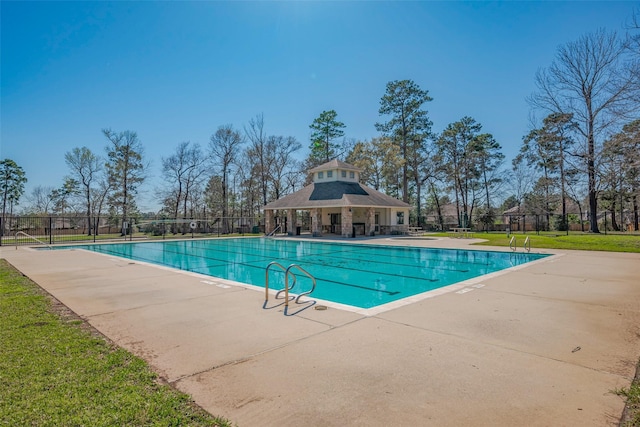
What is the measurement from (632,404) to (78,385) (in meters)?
4.40

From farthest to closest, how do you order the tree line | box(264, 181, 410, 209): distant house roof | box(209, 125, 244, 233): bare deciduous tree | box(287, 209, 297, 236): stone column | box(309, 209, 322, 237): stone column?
1. box(209, 125, 244, 233): bare deciduous tree
2. the tree line
3. box(287, 209, 297, 236): stone column
4. box(309, 209, 322, 237): stone column
5. box(264, 181, 410, 209): distant house roof

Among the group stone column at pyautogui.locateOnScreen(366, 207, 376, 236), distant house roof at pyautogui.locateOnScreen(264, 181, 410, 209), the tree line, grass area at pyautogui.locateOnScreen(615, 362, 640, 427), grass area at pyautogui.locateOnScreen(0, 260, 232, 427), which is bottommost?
grass area at pyautogui.locateOnScreen(615, 362, 640, 427)

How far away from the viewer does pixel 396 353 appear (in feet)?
12.0

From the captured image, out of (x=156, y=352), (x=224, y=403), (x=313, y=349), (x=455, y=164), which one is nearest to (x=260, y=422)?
(x=224, y=403)

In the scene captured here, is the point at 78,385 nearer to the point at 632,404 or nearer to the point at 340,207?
the point at 632,404

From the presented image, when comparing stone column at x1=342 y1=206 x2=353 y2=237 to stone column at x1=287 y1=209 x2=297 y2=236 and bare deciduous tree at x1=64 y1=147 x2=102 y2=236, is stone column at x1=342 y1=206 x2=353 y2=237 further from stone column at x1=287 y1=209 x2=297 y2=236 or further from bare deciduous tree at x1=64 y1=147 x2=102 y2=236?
bare deciduous tree at x1=64 y1=147 x2=102 y2=236

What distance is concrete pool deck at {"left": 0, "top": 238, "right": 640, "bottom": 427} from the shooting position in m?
2.54

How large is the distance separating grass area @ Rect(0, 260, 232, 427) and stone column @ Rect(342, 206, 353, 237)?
784 inches

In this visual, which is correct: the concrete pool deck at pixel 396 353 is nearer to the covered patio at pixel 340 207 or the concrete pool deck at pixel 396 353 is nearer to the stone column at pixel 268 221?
the covered patio at pixel 340 207

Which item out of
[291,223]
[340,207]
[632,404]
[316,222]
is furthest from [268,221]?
[632,404]

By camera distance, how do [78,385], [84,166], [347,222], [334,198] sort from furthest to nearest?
[84,166] < [334,198] < [347,222] < [78,385]

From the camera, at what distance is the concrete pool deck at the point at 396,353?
8.34ft

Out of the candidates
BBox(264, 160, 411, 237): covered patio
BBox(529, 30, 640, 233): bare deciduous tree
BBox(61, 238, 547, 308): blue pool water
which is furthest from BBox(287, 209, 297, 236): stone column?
BBox(529, 30, 640, 233): bare deciduous tree

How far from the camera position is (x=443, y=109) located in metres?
36.0
